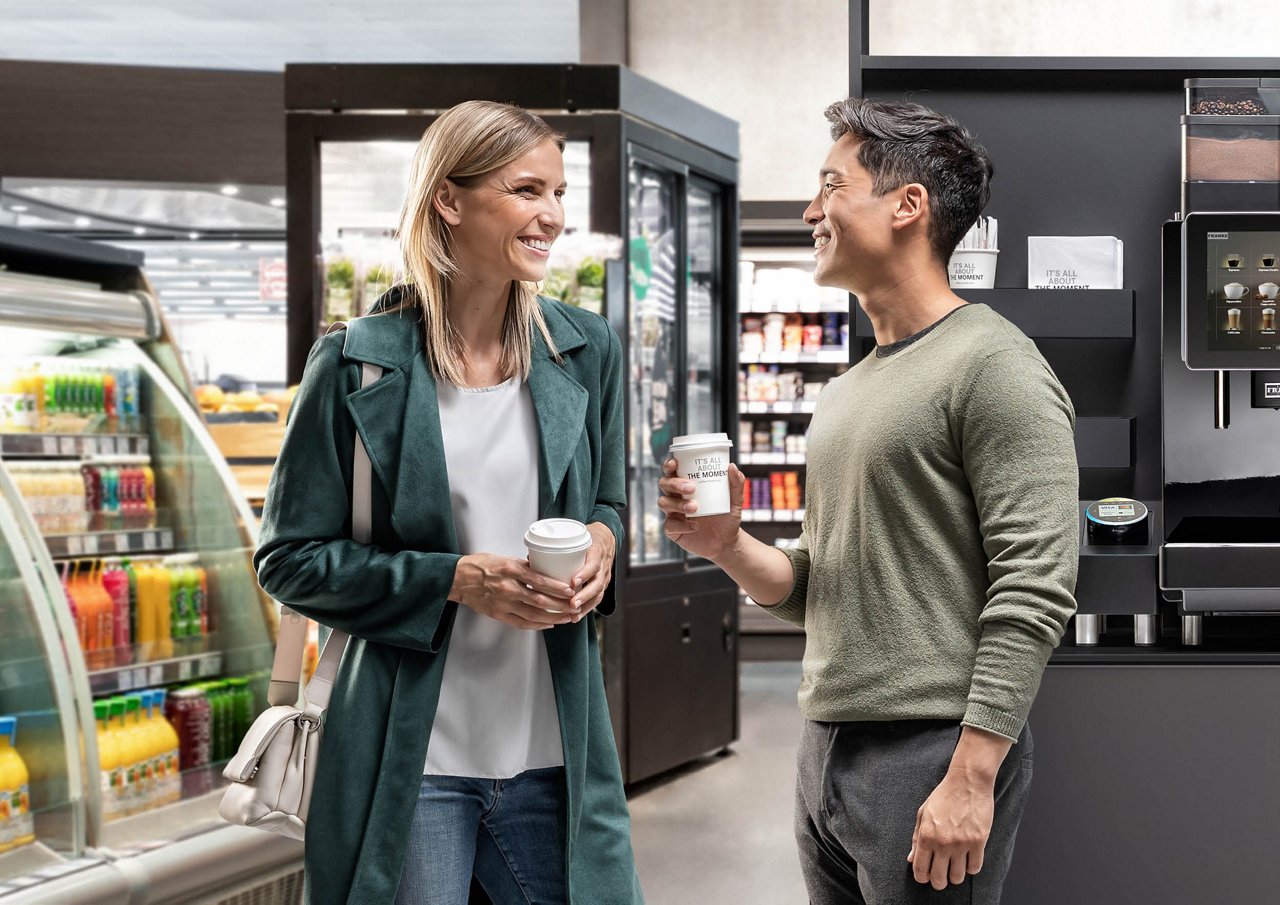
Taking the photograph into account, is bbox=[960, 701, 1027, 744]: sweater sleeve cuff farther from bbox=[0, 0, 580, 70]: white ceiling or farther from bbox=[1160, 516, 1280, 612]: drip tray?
bbox=[0, 0, 580, 70]: white ceiling

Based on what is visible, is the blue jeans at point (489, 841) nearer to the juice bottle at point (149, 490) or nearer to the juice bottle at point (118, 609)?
the juice bottle at point (118, 609)

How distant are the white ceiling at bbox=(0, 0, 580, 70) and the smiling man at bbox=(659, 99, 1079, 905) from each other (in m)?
7.85

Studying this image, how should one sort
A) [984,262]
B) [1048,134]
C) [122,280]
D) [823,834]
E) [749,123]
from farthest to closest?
[749,123]
[122,280]
[1048,134]
[984,262]
[823,834]

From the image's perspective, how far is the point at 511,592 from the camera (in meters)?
1.50

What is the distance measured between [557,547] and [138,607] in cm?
208

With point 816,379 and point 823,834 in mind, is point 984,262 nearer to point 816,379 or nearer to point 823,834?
point 823,834

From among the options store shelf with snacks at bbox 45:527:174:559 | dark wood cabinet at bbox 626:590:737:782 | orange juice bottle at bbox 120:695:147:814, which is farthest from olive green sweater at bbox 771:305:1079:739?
dark wood cabinet at bbox 626:590:737:782

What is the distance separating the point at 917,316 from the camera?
1.85 meters

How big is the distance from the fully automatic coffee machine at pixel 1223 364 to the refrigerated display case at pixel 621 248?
2465mm

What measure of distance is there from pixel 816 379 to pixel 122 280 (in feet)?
20.0

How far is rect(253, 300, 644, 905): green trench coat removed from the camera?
1.56 metres

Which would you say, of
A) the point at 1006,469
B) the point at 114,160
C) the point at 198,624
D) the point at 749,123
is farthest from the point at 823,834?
the point at 114,160

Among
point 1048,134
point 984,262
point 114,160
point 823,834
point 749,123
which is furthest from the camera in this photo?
point 114,160

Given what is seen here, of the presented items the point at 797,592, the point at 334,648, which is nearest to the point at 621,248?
the point at 797,592
